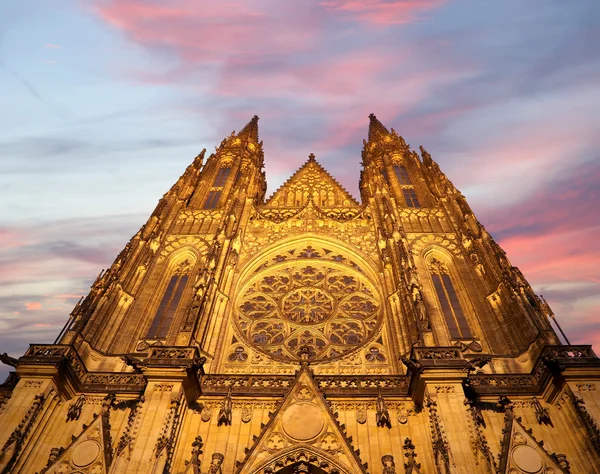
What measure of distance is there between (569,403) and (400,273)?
648 centimetres

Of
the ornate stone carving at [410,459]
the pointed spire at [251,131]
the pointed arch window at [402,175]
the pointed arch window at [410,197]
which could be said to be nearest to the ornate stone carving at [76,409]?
the ornate stone carving at [410,459]

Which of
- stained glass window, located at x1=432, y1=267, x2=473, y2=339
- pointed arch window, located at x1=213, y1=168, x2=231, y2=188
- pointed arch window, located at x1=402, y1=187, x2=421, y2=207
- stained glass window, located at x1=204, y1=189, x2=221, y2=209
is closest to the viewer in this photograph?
stained glass window, located at x1=432, y1=267, x2=473, y2=339

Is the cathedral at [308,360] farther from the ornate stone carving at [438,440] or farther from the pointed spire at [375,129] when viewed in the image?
the pointed spire at [375,129]

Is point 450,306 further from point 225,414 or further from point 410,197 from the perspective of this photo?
point 225,414

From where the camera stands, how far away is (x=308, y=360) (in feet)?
45.5

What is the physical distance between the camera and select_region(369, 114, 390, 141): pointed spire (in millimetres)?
31997

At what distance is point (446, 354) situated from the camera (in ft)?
40.8

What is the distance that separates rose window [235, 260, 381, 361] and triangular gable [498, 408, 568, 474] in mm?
5213

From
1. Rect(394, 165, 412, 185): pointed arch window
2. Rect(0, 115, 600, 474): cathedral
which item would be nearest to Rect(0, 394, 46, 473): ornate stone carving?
Rect(0, 115, 600, 474): cathedral

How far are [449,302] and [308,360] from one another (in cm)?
→ 645

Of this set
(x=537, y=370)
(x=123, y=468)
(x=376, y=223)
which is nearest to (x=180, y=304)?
(x=123, y=468)

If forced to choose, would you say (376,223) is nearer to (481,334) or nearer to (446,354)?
(481,334)

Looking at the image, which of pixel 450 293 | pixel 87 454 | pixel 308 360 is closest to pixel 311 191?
pixel 450 293

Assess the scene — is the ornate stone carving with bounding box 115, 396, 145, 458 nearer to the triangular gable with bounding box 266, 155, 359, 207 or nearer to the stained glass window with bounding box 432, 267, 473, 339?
the stained glass window with bounding box 432, 267, 473, 339
